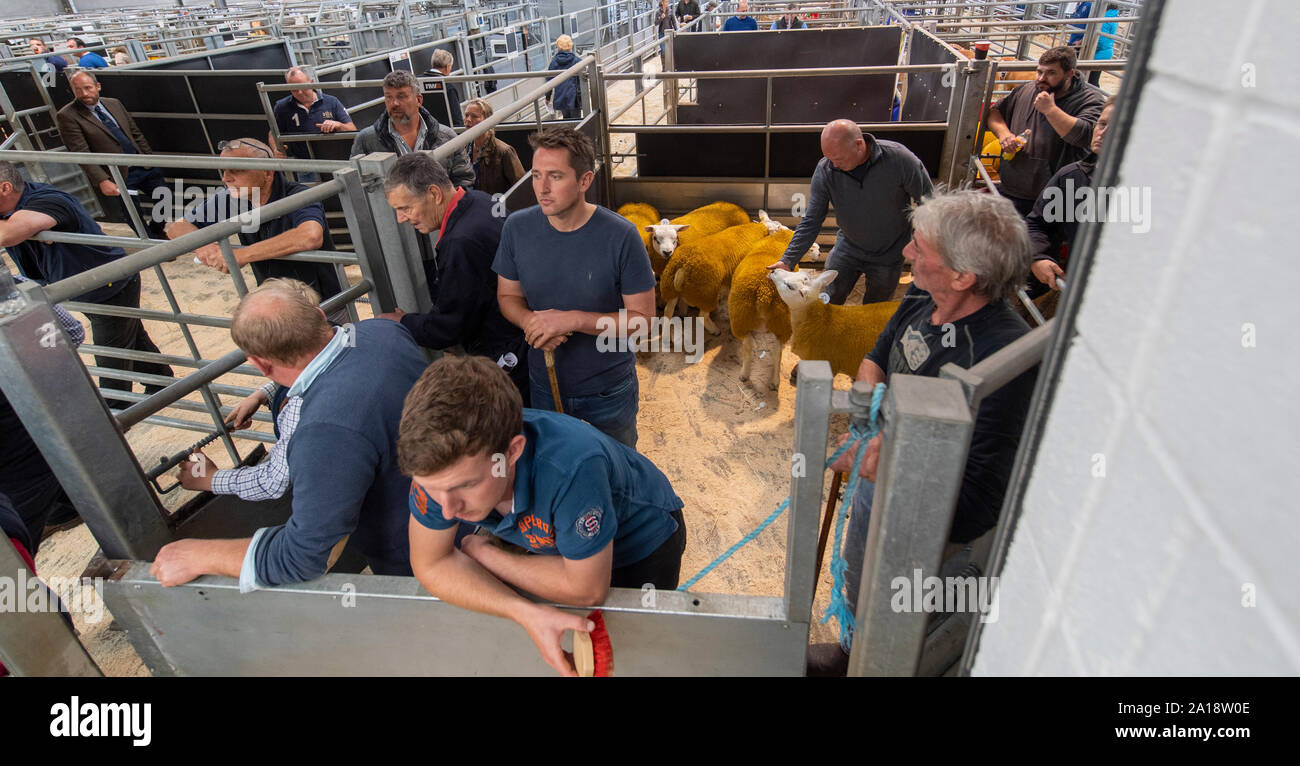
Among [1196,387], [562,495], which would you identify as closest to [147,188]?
[562,495]

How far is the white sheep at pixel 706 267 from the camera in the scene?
422cm

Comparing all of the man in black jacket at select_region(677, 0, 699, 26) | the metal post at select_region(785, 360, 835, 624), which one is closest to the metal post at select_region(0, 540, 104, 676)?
the metal post at select_region(785, 360, 835, 624)

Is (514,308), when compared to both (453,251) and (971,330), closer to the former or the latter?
(453,251)

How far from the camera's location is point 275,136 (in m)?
5.82

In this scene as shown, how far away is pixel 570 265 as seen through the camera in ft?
7.93

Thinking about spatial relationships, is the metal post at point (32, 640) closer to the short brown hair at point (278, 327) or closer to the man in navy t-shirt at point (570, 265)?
the short brown hair at point (278, 327)

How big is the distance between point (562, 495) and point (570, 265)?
4.14 ft

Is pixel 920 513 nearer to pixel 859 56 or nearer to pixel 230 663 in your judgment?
pixel 230 663

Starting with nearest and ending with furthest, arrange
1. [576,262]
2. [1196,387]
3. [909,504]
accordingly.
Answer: [1196,387] → [909,504] → [576,262]

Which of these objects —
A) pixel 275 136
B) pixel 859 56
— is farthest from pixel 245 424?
pixel 859 56

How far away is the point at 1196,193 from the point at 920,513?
61cm

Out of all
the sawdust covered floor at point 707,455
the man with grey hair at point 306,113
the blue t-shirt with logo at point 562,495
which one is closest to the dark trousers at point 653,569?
the blue t-shirt with logo at point 562,495

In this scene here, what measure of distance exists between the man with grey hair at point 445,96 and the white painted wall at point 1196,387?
6.17m
